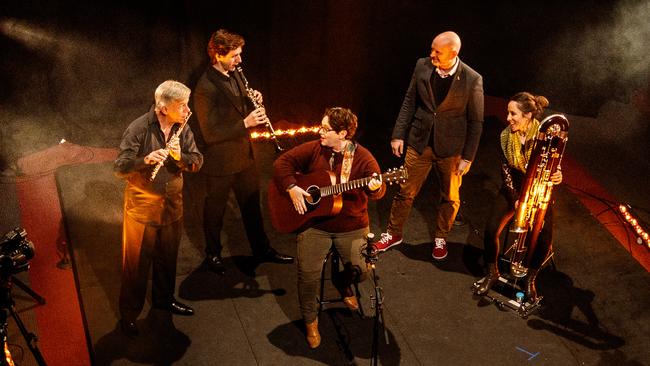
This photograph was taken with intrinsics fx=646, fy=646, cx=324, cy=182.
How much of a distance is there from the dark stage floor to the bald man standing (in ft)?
1.63

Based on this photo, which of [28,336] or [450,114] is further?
[450,114]

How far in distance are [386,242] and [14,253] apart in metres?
3.19

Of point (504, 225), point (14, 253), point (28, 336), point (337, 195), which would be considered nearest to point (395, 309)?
point (504, 225)

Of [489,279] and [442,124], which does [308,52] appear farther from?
[489,279]

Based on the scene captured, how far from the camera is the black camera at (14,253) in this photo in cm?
402

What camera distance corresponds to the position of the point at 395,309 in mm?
5316

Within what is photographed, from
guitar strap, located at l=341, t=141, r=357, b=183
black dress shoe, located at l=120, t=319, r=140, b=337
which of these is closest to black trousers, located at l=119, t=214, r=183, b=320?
black dress shoe, located at l=120, t=319, r=140, b=337

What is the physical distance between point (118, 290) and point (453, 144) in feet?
10.1

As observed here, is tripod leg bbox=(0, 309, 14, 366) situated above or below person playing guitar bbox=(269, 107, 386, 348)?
below

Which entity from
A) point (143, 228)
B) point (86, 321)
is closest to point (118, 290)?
point (86, 321)

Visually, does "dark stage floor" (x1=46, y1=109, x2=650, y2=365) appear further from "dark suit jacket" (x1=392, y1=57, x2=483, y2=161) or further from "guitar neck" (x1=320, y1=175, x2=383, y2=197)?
"guitar neck" (x1=320, y1=175, x2=383, y2=197)

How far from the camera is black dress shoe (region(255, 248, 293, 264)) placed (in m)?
5.77

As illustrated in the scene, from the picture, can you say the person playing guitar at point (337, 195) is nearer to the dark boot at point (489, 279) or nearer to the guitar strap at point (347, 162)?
the guitar strap at point (347, 162)

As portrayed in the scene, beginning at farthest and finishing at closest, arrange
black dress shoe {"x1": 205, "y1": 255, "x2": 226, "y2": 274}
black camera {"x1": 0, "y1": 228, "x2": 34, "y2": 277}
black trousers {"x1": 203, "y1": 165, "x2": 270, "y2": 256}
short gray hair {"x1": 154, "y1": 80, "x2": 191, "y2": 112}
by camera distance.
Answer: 1. black dress shoe {"x1": 205, "y1": 255, "x2": 226, "y2": 274}
2. black trousers {"x1": 203, "y1": 165, "x2": 270, "y2": 256}
3. short gray hair {"x1": 154, "y1": 80, "x2": 191, "y2": 112}
4. black camera {"x1": 0, "y1": 228, "x2": 34, "y2": 277}
